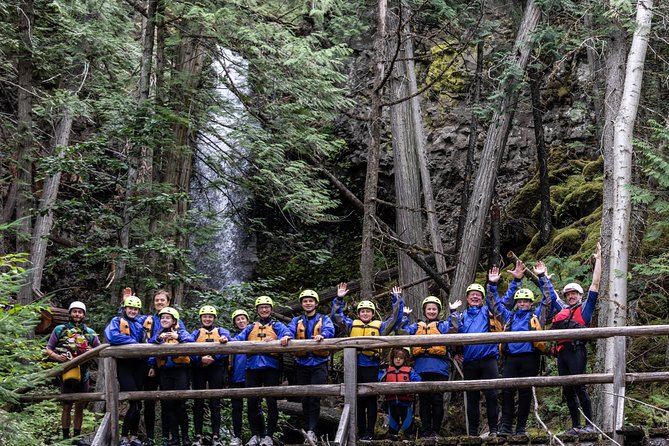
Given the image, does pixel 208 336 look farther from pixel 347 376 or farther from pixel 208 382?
pixel 347 376

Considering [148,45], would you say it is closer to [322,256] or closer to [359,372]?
[322,256]

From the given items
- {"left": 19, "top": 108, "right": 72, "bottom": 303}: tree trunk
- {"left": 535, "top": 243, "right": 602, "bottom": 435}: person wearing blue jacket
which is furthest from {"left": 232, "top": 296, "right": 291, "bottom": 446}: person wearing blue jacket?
{"left": 19, "top": 108, "right": 72, "bottom": 303}: tree trunk

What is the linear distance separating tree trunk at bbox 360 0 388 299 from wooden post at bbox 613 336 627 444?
4.40 m

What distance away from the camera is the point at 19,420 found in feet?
26.0

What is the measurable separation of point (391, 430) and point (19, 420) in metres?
4.47

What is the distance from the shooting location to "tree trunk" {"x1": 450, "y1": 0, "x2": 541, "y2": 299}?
47.0 feet

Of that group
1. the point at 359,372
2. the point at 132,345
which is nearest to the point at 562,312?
the point at 359,372

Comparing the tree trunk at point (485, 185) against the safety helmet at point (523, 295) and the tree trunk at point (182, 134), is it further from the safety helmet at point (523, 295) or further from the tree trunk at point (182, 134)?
the tree trunk at point (182, 134)

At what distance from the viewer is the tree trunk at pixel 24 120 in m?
14.2

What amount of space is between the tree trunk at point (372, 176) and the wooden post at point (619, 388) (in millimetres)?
4397

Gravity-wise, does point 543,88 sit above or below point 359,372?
above

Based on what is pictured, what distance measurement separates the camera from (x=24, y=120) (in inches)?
567

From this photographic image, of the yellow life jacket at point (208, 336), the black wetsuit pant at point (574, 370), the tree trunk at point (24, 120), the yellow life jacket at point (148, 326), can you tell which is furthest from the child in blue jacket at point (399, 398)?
the tree trunk at point (24, 120)

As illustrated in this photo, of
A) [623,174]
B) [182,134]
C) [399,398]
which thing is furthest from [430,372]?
[182,134]
